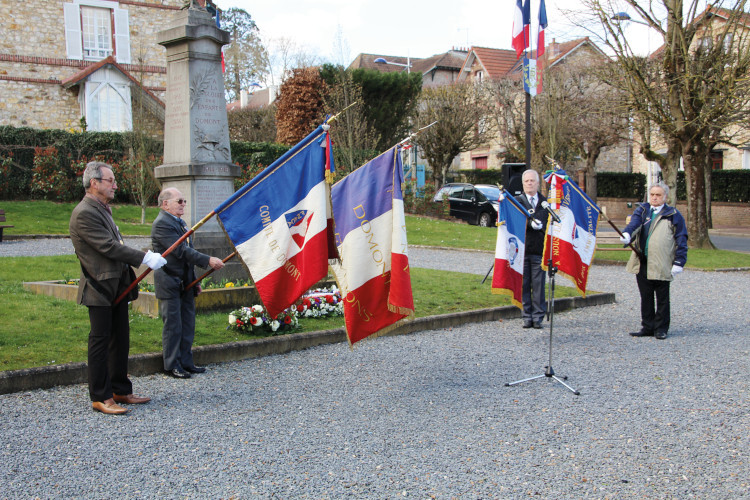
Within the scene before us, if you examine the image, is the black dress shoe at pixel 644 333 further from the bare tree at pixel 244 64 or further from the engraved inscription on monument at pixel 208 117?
the bare tree at pixel 244 64

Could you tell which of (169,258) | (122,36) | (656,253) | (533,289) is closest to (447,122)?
(122,36)

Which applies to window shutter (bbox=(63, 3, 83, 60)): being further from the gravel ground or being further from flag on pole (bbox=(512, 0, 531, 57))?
the gravel ground

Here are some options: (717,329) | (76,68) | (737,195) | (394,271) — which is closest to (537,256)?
(717,329)

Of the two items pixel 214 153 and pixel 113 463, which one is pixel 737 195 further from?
pixel 113 463

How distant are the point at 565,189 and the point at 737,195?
100ft

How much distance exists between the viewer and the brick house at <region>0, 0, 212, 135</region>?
Result: 94.4 ft

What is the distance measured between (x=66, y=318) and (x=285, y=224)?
333 cm

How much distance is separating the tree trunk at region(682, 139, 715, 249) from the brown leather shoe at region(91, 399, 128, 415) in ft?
59.0

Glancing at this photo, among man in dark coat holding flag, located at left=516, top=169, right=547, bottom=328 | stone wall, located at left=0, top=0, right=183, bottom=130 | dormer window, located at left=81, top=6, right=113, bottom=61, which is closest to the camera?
man in dark coat holding flag, located at left=516, top=169, right=547, bottom=328

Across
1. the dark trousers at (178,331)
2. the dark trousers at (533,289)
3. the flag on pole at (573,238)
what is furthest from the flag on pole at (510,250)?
the dark trousers at (178,331)

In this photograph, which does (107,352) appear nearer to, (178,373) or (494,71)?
(178,373)

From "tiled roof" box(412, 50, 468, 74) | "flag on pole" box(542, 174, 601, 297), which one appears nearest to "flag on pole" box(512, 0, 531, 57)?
"flag on pole" box(542, 174, 601, 297)

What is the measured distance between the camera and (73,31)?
29703 millimetres

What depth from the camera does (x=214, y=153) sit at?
9.17m
